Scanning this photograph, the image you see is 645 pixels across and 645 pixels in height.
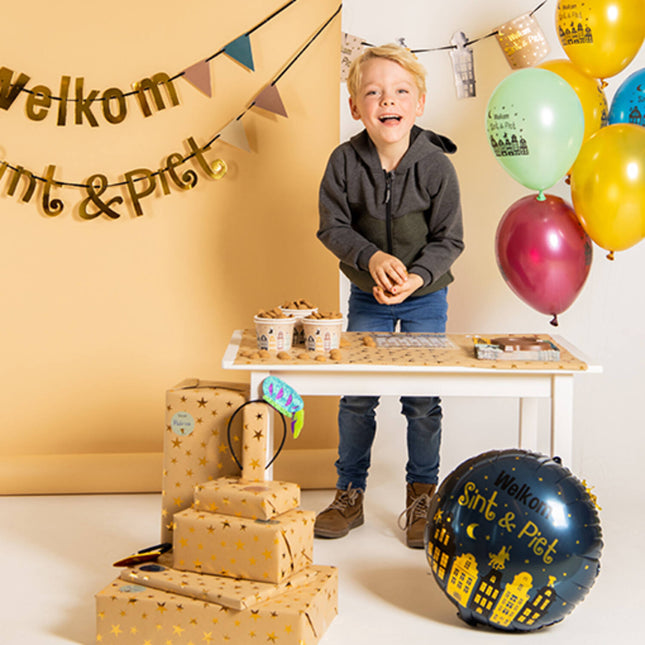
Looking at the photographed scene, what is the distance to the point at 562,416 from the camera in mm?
1917

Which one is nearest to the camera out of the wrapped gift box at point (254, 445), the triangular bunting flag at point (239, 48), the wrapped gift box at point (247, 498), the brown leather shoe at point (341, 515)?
the wrapped gift box at point (247, 498)

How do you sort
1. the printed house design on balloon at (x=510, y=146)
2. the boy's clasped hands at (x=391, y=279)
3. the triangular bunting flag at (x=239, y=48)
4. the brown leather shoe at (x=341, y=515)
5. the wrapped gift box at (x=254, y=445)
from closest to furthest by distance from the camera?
1. the wrapped gift box at (x=254, y=445)
2. the printed house design on balloon at (x=510, y=146)
3. the boy's clasped hands at (x=391, y=279)
4. the brown leather shoe at (x=341, y=515)
5. the triangular bunting flag at (x=239, y=48)

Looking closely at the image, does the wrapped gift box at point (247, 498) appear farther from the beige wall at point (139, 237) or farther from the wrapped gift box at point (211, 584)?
the beige wall at point (139, 237)

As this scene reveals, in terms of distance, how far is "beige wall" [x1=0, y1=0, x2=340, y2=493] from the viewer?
273 cm

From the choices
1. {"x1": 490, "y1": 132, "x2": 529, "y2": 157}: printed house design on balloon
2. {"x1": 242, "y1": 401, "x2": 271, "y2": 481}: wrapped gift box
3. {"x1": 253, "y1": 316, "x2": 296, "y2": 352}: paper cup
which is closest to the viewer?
{"x1": 242, "y1": 401, "x2": 271, "y2": 481}: wrapped gift box

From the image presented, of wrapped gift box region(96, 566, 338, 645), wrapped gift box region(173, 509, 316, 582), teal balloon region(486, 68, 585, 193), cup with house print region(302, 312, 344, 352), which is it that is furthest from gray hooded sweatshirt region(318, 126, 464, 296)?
wrapped gift box region(96, 566, 338, 645)

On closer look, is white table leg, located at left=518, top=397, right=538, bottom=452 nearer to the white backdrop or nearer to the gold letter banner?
the white backdrop

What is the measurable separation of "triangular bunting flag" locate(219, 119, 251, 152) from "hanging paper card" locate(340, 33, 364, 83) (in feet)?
1.17

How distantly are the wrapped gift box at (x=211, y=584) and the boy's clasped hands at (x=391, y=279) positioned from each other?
0.75 metres

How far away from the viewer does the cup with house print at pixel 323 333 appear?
1.99 meters

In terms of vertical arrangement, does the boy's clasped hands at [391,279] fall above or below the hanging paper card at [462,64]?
below

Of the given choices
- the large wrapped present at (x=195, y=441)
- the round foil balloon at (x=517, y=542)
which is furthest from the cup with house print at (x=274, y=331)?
the round foil balloon at (x=517, y=542)

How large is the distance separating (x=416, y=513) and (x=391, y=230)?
76cm

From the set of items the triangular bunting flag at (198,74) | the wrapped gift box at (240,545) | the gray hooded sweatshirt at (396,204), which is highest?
the triangular bunting flag at (198,74)
